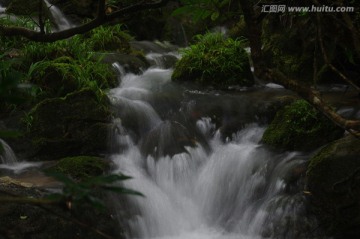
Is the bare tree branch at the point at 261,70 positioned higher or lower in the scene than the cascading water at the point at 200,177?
higher

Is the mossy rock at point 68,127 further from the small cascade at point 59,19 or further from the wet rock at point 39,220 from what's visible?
the small cascade at point 59,19

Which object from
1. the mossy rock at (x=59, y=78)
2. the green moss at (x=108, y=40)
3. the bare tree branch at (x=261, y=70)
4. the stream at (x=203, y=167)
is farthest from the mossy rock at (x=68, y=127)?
the bare tree branch at (x=261, y=70)

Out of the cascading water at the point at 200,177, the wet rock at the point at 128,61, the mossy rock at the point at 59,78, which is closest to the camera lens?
the cascading water at the point at 200,177

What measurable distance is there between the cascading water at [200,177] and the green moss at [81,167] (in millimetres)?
365

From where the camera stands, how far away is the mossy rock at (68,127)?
572cm

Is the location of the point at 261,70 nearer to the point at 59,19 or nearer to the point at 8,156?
the point at 8,156

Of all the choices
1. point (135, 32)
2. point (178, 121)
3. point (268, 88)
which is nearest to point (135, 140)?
point (178, 121)

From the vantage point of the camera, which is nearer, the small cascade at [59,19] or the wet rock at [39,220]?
the wet rock at [39,220]

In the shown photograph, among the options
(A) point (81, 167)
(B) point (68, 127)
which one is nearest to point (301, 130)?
(A) point (81, 167)

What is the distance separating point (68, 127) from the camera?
231 inches

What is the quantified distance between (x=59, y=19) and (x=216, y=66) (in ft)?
16.5

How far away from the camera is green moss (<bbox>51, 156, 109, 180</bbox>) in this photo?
4.75 m

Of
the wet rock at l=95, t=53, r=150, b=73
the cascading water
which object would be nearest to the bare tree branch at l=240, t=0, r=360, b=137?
the cascading water

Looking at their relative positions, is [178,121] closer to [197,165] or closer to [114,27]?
[197,165]
